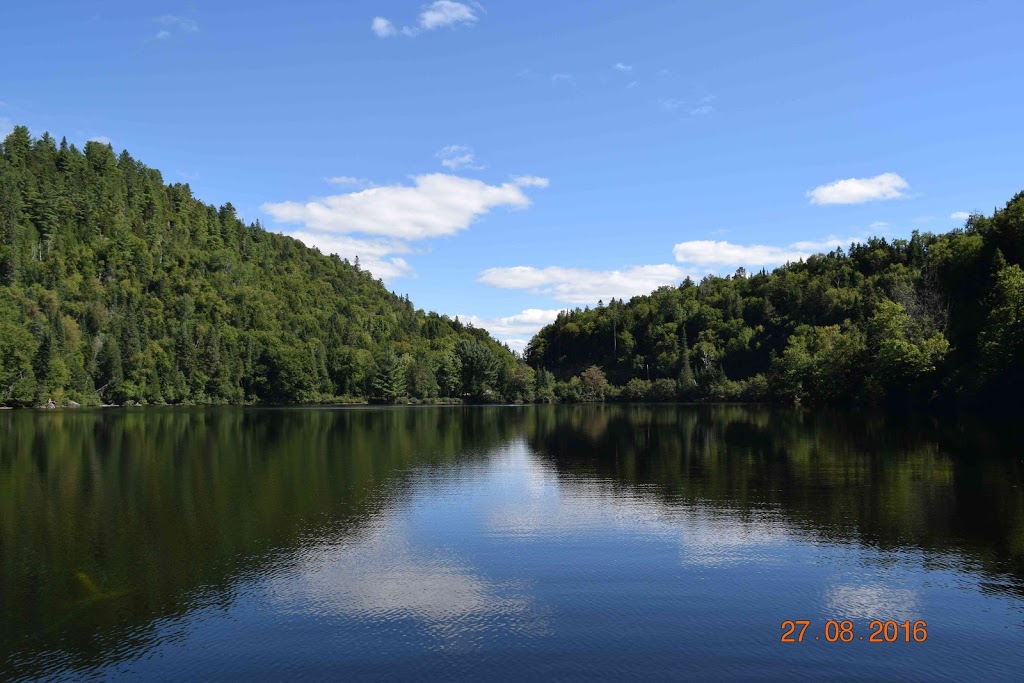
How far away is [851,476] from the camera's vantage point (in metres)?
38.2

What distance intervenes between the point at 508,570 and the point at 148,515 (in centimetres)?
→ 1567

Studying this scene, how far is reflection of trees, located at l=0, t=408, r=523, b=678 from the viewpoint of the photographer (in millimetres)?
17453

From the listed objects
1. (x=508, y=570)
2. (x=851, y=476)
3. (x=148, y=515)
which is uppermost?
(x=148, y=515)

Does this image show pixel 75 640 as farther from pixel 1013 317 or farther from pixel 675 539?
pixel 1013 317

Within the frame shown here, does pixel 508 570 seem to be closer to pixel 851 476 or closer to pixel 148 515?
pixel 148 515

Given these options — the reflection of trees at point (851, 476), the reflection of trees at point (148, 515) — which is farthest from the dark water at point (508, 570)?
the reflection of trees at point (851, 476)

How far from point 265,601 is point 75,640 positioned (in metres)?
4.05

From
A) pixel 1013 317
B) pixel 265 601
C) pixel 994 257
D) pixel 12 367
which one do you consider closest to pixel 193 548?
pixel 265 601

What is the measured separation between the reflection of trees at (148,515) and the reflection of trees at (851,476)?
1267 cm

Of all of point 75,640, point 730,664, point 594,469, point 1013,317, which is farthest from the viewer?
point 1013,317

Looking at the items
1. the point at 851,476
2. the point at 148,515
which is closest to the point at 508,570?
the point at 148,515

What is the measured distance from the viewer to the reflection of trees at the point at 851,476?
25141 mm

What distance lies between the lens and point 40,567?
68.1 ft

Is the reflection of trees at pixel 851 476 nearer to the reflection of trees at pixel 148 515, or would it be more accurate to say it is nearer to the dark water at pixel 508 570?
the dark water at pixel 508 570
